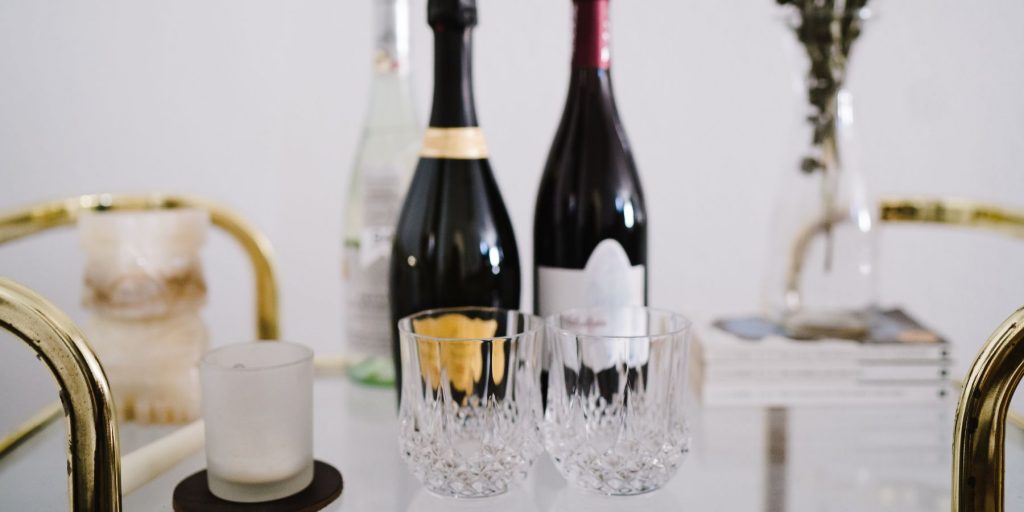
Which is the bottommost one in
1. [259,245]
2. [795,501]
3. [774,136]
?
[795,501]

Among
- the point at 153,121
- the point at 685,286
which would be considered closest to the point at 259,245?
the point at 153,121

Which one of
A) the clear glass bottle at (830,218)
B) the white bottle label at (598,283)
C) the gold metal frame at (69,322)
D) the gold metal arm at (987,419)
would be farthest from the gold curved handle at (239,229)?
the gold metal arm at (987,419)

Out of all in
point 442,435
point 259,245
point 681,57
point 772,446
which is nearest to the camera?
point 442,435

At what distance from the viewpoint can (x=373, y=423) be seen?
0.68 meters

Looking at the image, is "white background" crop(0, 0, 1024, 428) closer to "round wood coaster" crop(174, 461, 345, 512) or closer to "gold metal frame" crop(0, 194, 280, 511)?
"gold metal frame" crop(0, 194, 280, 511)

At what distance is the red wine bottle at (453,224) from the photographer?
25.1 inches

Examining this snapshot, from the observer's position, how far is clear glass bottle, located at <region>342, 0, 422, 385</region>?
0.73m

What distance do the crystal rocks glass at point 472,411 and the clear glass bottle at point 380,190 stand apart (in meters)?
0.22

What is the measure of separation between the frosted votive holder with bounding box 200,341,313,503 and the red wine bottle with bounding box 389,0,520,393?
0.12m

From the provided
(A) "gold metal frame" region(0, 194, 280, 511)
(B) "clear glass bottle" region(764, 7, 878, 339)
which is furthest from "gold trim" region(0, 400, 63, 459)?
(B) "clear glass bottle" region(764, 7, 878, 339)

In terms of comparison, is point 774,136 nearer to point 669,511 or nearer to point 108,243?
point 669,511

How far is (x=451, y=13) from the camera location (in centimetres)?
59

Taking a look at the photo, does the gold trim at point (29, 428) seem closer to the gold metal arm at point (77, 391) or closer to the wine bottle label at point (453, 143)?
the gold metal arm at point (77, 391)

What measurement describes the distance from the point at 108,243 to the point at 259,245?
18 cm
